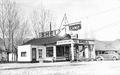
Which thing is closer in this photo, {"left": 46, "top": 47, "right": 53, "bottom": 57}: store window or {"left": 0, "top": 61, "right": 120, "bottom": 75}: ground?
{"left": 0, "top": 61, "right": 120, "bottom": 75}: ground

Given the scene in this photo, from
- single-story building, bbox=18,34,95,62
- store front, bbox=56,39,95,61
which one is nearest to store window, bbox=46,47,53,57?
single-story building, bbox=18,34,95,62

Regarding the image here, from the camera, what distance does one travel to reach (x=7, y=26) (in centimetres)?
4709

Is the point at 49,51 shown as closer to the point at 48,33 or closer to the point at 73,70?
the point at 48,33

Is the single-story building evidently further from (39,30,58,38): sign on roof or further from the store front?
(39,30,58,38): sign on roof

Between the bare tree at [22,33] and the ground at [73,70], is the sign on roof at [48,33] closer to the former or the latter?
the bare tree at [22,33]

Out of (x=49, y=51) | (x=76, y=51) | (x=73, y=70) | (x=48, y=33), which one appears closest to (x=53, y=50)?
(x=49, y=51)

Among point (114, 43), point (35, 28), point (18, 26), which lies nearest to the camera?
point (114, 43)

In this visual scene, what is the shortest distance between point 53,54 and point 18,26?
42.1ft

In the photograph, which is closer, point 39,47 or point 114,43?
point 114,43

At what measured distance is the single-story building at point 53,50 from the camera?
4031cm

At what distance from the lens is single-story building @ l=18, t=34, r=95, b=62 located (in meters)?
40.3

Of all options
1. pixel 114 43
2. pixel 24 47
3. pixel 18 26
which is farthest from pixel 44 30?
pixel 114 43

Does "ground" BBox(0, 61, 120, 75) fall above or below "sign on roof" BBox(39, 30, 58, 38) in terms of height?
below

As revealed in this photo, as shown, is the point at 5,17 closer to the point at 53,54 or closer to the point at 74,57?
the point at 53,54
